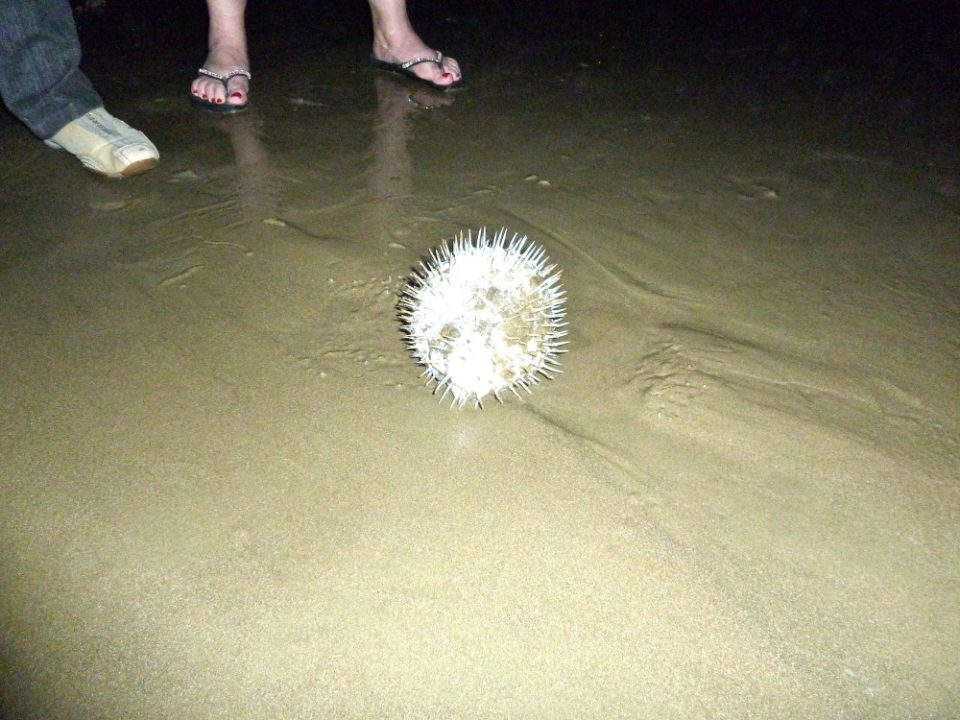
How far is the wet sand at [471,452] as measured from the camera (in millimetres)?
1550

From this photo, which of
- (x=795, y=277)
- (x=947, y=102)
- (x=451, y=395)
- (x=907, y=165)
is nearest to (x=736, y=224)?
(x=795, y=277)

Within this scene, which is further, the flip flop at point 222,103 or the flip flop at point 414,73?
the flip flop at point 414,73

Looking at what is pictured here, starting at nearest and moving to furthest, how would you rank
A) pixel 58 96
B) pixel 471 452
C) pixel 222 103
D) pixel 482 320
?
pixel 482 320 < pixel 471 452 < pixel 58 96 < pixel 222 103

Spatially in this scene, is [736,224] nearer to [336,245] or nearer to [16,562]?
[336,245]

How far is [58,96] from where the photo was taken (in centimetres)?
329

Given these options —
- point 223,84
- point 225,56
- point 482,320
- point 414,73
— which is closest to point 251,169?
point 223,84

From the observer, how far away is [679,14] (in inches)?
239

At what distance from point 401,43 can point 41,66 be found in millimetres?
2026

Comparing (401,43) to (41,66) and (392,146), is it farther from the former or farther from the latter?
(41,66)

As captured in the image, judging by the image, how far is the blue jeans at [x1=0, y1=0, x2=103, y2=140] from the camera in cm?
307

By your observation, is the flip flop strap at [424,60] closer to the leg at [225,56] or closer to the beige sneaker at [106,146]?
the leg at [225,56]

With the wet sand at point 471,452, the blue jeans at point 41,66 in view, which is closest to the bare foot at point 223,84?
the wet sand at point 471,452

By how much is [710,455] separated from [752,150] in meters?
2.32

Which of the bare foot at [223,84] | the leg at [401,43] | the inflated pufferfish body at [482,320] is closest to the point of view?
the inflated pufferfish body at [482,320]
